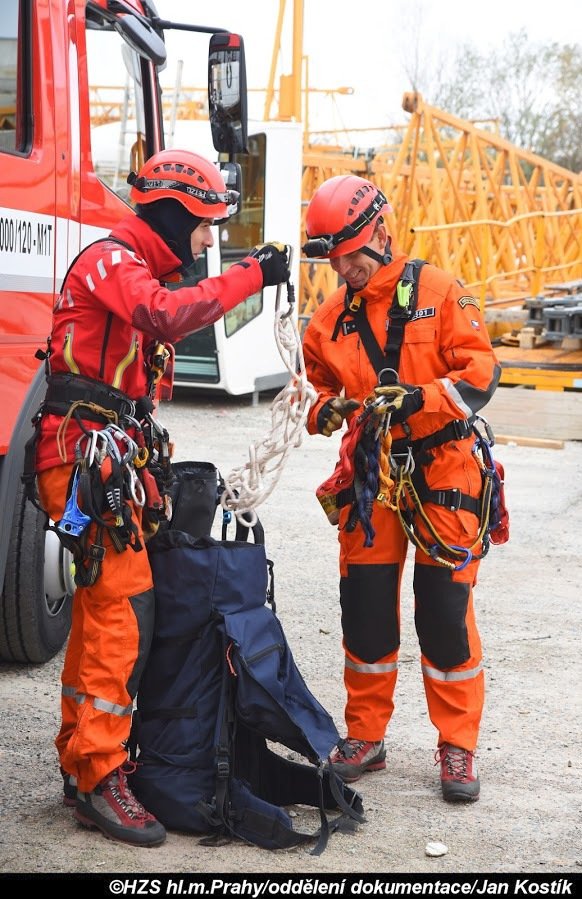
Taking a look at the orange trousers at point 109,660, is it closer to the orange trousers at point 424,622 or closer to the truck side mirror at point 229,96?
the orange trousers at point 424,622

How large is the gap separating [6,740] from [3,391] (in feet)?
4.32

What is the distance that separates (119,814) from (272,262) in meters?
1.71

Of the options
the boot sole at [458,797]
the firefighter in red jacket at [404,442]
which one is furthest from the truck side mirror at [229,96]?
the boot sole at [458,797]

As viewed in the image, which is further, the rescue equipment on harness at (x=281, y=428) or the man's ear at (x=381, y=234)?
the man's ear at (x=381, y=234)

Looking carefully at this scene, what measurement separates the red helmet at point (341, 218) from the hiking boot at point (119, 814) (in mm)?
1782

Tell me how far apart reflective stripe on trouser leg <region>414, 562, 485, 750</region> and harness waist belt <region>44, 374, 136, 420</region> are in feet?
3.92

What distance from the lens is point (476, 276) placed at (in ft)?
64.4

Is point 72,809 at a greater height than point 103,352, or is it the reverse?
point 103,352

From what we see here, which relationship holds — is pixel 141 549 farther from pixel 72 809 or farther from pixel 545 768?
pixel 545 768

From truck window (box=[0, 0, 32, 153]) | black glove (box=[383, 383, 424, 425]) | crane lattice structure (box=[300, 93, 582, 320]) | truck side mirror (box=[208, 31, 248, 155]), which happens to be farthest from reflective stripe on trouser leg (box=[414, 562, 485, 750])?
crane lattice structure (box=[300, 93, 582, 320])

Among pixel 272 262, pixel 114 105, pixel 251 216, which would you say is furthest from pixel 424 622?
pixel 251 216

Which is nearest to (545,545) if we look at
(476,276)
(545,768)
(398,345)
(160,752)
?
(545,768)

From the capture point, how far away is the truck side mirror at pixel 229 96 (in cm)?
556

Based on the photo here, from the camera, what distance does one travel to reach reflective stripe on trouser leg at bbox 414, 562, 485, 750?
395cm
